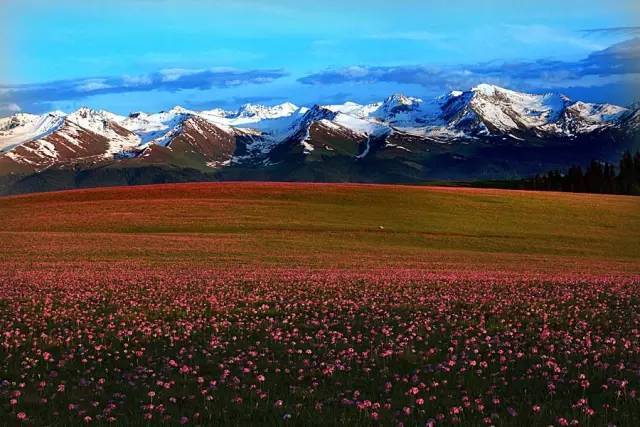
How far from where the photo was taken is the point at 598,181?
168750 millimetres

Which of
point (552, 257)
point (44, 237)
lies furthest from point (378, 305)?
point (44, 237)

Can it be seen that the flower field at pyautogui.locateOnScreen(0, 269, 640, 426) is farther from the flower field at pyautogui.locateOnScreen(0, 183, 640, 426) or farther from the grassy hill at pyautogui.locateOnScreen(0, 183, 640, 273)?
the grassy hill at pyautogui.locateOnScreen(0, 183, 640, 273)

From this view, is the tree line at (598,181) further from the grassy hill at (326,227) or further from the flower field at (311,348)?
the flower field at (311,348)

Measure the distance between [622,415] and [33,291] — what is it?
2411 centimetres

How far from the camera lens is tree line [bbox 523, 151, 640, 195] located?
537 ft

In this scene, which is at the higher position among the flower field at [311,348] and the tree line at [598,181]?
the tree line at [598,181]

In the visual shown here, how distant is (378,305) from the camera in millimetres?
23297

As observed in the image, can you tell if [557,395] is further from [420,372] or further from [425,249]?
[425,249]

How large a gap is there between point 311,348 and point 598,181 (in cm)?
16928

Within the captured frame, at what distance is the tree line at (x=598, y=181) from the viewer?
537ft

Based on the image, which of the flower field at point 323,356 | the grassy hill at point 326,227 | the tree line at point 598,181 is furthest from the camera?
the tree line at point 598,181

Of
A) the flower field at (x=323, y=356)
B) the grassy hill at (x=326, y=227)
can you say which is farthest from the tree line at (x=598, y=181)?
the flower field at (x=323, y=356)

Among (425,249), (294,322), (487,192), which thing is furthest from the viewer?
(487,192)

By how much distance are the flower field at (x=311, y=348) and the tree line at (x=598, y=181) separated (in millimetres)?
143626
